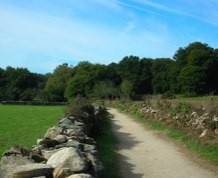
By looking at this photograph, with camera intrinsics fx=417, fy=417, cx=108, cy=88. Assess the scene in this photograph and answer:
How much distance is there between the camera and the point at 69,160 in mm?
9062

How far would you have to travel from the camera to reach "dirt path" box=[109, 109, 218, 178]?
36.9ft

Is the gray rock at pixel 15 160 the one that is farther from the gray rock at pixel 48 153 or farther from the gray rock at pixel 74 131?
the gray rock at pixel 74 131

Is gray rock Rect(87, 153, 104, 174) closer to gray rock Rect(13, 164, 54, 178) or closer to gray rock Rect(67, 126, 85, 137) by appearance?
gray rock Rect(13, 164, 54, 178)

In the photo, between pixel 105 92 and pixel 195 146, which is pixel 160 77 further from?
pixel 195 146

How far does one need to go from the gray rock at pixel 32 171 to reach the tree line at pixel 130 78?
54984mm

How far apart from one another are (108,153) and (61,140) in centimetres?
270

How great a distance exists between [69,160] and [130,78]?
7527 cm

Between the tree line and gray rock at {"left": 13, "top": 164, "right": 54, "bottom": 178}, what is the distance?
55.0 meters

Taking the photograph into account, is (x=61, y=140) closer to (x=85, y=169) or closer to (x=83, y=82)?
(x=85, y=169)

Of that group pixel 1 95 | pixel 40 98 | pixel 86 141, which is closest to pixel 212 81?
pixel 40 98

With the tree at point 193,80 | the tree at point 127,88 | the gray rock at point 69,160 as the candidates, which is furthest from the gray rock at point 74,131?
the tree at point 127,88

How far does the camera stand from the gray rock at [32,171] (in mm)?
8164

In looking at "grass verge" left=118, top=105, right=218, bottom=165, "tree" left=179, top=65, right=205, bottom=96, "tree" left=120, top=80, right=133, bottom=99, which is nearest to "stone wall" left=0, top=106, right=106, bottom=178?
"grass verge" left=118, top=105, right=218, bottom=165

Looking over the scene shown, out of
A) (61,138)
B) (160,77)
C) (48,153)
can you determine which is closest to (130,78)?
(160,77)
